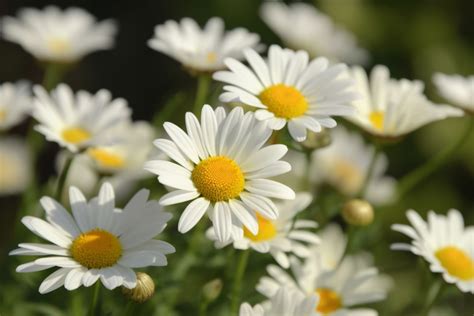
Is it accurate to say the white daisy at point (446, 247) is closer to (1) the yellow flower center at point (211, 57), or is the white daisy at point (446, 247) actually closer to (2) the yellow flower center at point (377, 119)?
(2) the yellow flower center at point (377, 119)

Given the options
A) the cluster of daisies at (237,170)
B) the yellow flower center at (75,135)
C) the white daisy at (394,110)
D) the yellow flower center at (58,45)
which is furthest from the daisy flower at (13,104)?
the white daisy at (394,110)

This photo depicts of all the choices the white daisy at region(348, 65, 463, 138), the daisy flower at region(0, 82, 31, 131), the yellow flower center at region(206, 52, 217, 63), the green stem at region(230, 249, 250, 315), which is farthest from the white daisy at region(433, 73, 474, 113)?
the daisy flower at region(0, 82, 31, 131)

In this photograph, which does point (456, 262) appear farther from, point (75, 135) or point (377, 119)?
point (75, 135)

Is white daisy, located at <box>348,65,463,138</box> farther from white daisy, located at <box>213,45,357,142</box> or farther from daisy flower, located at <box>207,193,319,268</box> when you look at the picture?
daisy flower, located at <box>207,193,319,268</box>

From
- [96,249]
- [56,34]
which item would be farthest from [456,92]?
[56,34]

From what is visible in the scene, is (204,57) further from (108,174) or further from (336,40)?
(336,40)
